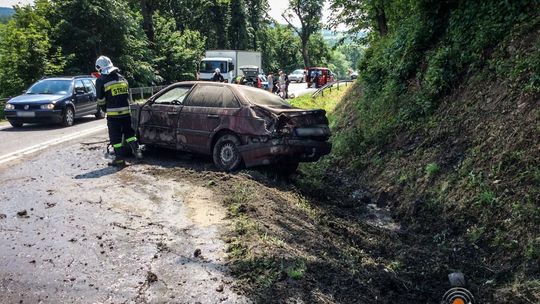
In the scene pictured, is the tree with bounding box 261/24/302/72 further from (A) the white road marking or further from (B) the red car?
(A) the white road marking

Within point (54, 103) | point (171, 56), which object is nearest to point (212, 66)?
point (171, 56)

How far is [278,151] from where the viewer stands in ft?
25.0

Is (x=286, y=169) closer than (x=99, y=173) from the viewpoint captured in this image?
No

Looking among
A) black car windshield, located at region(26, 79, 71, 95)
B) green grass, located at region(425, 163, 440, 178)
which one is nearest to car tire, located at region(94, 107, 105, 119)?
black car windshield, located at region(26, 79, 71, 95)

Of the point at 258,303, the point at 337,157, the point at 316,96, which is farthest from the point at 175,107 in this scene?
the point at 316,96

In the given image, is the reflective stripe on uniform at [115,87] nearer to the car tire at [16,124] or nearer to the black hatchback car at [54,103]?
the black hatchback car at [54,103]

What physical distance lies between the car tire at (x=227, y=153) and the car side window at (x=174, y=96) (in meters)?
1.30

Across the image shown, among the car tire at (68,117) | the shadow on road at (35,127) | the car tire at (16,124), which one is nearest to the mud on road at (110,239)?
the shadow on road at (35,127)

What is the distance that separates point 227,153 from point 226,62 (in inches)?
989

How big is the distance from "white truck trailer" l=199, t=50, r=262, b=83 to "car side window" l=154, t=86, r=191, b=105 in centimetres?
2196

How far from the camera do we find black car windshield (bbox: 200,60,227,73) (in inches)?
1272

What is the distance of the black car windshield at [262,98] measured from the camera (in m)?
8.24

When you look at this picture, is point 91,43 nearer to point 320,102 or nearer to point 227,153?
point 320,102

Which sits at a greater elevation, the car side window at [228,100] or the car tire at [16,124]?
the car side window at [228,100]
